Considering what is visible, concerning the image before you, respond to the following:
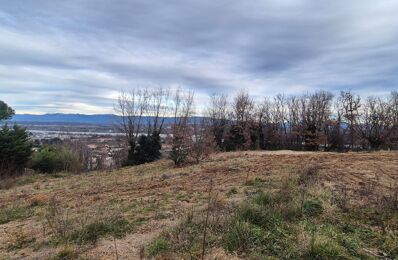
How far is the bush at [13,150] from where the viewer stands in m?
21.3

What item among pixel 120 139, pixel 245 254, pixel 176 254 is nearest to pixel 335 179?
pixel 245 254

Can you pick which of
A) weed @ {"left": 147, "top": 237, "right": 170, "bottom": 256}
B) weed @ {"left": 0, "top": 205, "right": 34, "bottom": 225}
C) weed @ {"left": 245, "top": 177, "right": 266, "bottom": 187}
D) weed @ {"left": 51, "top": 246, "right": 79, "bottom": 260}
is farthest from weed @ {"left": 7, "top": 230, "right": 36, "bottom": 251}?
weed @ {"left": 245, "top": 177, "right": 266, "bottom": 187}

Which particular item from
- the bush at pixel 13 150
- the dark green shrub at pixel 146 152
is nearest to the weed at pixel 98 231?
the bush at pixel 13 150

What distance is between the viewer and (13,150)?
21719 mm

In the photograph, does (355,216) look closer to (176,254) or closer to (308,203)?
(308,203)

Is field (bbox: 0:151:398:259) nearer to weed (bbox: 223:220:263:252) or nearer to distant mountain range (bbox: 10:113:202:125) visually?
weed (bbox: 223:220:263:252)

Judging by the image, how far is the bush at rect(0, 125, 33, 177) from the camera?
69.9 ft

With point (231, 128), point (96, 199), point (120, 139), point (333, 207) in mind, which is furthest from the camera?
point (120, 139)

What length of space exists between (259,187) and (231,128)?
2499cm

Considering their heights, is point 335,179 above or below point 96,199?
above

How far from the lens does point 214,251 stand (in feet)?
12.7

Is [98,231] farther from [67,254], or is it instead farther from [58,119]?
[58,119]

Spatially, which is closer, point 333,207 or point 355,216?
point 355,216

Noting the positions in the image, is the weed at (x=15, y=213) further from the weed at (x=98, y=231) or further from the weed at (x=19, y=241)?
the weed at (x=98, y=231)
